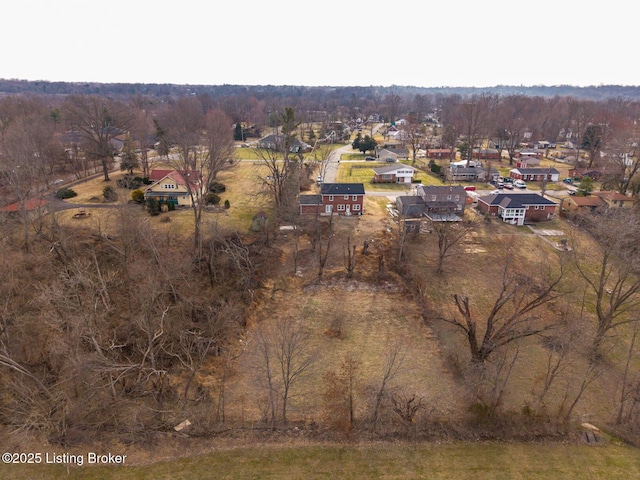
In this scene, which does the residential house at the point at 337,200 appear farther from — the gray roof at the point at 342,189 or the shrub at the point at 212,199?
the shrub at the point at 212,199

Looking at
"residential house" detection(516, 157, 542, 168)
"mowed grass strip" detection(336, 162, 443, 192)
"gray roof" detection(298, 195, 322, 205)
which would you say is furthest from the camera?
"residential house" detection(516, 157, 542, 168)

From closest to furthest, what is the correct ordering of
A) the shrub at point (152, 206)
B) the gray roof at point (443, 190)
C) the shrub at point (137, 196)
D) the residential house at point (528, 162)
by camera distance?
the shrub at point (152, 206) < the shrub at point (137, 196) < the gray roof at point (443, 190) < the residential house at point (528, 162)

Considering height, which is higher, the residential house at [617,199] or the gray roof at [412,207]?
the residential house at [617,199]

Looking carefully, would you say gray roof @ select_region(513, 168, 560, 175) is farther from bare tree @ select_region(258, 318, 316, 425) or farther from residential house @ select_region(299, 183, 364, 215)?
bare tree @ select_region(258, 318, 316, 425)

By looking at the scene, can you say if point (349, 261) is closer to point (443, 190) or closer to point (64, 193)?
point (443, 190)

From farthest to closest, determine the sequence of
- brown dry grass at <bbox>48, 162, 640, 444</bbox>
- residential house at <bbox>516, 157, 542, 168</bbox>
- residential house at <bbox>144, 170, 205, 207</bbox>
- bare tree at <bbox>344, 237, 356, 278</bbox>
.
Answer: residential house at <bbox>516, 157, 542, 168</bbox>, residential house at <bbox>144, 170, 205, 207</bbox>, bare tree at <bbox>344, 237, 356, 278</bbox>, brown dry grass at <bbox>48, 162, 640, 444</bbox>

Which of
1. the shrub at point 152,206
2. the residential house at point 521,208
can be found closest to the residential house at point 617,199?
the residential house at point 521,208

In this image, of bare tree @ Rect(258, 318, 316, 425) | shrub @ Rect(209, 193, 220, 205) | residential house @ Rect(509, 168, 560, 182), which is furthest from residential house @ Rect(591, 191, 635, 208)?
shrub @ Rect(209, 193, 220, 205)

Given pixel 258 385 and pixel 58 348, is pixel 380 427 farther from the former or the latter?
pixel 58 348
